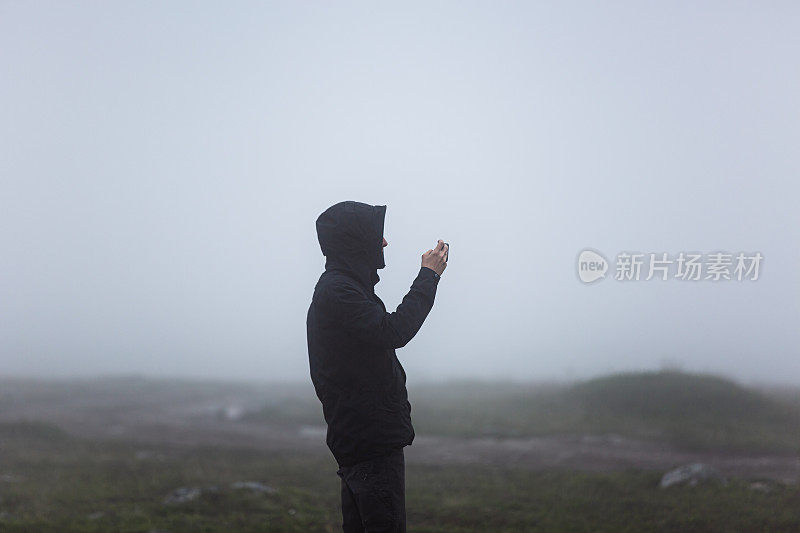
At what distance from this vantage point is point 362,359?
9.47 feet

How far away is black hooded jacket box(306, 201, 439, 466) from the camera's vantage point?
2.77 metres

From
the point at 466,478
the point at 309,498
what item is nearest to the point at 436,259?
the point at 309,498

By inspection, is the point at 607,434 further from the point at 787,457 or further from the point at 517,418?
the point at 787,457

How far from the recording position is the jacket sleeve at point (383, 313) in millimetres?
2727

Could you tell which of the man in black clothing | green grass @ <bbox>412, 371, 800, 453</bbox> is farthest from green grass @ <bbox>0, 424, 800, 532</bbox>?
the man in black clothing

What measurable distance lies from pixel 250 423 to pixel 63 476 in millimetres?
2891

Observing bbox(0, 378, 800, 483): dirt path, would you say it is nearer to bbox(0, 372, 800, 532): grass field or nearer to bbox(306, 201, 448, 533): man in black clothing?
bbox(0, 372, 800, 532): grass field

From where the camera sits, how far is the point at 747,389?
9586 mm

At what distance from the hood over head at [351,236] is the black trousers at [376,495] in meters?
0.78

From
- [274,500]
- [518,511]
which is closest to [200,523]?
[274,500]

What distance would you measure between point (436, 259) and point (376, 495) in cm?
103

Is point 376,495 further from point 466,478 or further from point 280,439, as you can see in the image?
point 280,439

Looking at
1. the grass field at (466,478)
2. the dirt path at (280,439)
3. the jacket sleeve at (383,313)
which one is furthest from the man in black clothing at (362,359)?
the dirt path at (280,439)

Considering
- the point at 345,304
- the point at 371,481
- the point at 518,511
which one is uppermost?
the point at 345,304
